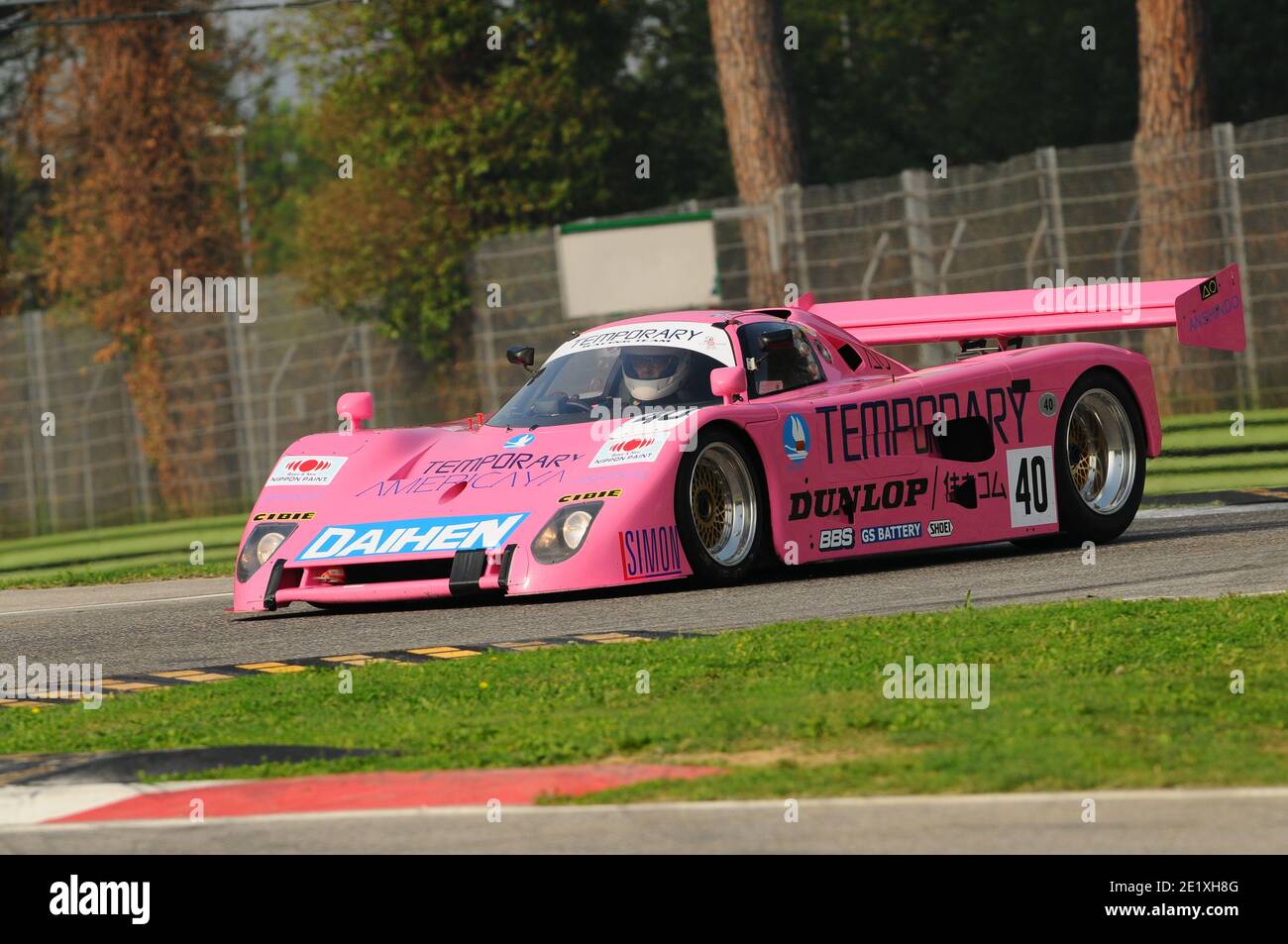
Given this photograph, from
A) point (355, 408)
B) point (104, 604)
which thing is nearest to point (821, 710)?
point (355, 408)

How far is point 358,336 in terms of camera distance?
21.5 meters

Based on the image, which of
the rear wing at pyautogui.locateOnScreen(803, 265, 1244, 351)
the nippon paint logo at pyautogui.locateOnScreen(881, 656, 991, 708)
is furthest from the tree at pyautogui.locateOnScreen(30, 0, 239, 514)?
the nippon paint logo at pyautogui.locateOnScreen(881, 656, 991, 708)

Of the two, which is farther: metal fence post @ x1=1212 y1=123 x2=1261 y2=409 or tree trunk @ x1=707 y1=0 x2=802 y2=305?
tree trunk @ x1=707 y1=0 x2=802 y2=305

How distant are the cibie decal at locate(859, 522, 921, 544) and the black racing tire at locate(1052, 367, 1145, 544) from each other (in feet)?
3.97

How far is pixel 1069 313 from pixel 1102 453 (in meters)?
0.85

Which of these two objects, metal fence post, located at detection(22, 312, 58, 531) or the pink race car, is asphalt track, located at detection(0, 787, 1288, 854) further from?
metal fence post, located at detection(22, 312, 58, 531)

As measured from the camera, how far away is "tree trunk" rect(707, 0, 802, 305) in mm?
24875

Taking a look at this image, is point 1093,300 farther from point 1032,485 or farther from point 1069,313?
point 1032,485

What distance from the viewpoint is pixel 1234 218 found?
19.8 metres

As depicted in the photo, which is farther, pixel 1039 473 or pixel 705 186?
pixel 705 186

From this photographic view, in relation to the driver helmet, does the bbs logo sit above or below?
below
